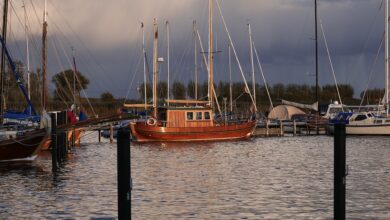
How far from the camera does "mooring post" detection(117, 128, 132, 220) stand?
1520 cm

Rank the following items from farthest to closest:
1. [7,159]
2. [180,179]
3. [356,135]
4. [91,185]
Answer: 1. [356,135]
2. [7,159]
3. [180,179]
4. [91,185]

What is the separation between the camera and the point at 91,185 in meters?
31.2

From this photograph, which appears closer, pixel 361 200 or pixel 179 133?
pixel 361 200

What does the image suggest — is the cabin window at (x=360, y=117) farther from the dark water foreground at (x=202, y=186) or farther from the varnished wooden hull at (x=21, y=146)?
the varnished wooden hull at (x=21, y=146)

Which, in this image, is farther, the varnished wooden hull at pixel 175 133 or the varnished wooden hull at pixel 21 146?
the varnished wooden hull at pixel 175 133

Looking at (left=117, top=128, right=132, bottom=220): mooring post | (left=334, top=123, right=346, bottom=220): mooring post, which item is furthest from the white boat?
(left=117, top=128, right=132, bottom=220): mooring post

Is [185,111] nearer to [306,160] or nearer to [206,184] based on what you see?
[306,160]

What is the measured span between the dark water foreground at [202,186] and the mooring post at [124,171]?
22.6 ft

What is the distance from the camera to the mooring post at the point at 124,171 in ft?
49.9

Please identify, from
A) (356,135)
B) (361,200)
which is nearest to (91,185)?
(361,200)

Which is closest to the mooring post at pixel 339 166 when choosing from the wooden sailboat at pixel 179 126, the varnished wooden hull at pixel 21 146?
the varnished wooden hull at pixel 21 146

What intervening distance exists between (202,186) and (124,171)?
15420 millimetres

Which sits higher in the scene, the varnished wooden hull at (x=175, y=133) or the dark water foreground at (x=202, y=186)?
the varnished wooden hull at (x=175, y=133)

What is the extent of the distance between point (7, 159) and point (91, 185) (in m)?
11.3
